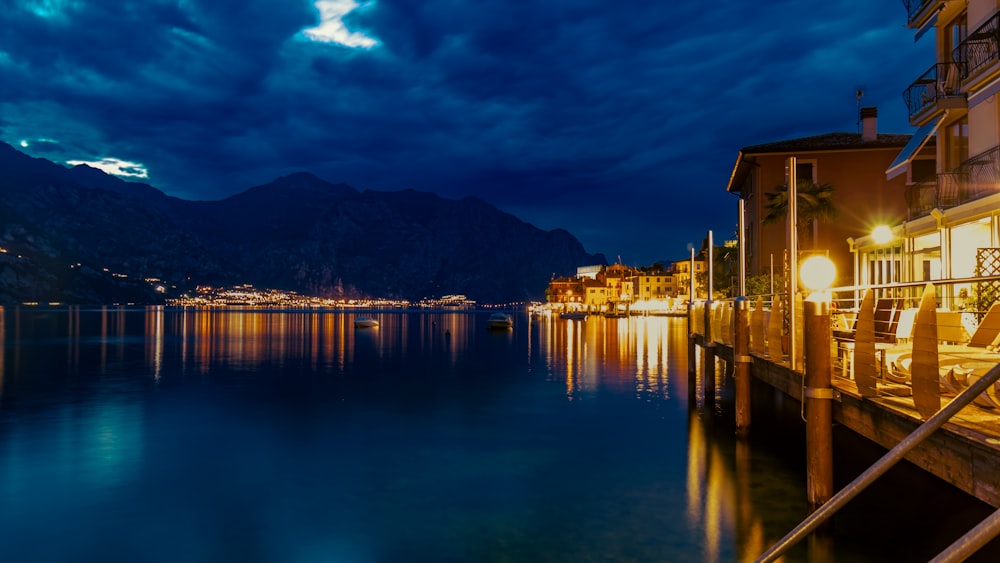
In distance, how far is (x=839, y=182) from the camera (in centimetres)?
4756

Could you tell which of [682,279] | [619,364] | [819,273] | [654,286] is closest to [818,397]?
[819,273]

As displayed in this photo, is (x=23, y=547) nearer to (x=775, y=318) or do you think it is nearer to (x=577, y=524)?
(x=577, y=524)

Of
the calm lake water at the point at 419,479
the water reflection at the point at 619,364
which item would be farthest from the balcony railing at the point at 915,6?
the water reflection at the point at 619,364

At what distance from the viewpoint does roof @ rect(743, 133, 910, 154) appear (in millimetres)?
46688

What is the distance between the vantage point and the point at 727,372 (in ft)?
112

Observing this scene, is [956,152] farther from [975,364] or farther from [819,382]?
[819,382]

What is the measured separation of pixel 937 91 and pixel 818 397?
69.2 ft

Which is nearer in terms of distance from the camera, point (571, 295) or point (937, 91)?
point (937, 91)

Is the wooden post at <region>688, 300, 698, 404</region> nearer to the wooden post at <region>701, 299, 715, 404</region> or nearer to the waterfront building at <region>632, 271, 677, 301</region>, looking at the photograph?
the wooden post at <region>701, 299, 715, 404</region>

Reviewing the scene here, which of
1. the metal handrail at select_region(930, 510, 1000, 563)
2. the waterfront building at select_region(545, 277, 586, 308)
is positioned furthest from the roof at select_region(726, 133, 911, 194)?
the waterfront building at select_region(545, 277, 586, 308)

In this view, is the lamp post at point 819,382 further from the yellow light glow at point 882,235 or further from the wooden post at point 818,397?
the yellow light glow at point 882,235

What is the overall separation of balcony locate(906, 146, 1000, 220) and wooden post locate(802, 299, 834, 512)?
13.7 metres

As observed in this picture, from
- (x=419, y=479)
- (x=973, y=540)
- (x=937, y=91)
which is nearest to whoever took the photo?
(x=973, y=540)

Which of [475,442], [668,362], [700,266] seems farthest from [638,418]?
[700,266]
